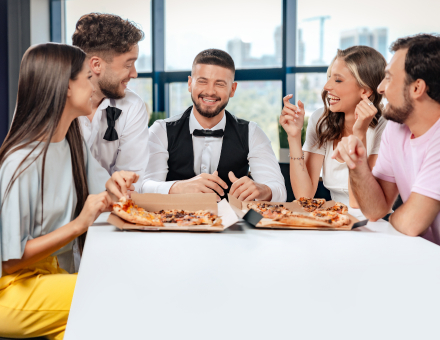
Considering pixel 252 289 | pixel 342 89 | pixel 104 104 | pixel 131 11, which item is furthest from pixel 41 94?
pixel 131 11

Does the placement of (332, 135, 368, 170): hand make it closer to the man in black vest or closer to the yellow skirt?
the man in black vest

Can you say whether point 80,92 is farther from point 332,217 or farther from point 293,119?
point 293,119

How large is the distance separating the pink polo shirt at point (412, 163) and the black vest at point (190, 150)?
0.90m

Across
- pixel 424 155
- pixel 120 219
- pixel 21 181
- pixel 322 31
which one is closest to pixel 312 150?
pixel 424 155

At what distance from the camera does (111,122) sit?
2.23 m

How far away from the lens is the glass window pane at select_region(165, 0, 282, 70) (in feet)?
16.0

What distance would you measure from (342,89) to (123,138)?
1.28m

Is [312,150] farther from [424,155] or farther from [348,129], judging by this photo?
[424,155]

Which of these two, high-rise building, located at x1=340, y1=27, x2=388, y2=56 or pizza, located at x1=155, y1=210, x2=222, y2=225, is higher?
high-rise building, located at x1=340, y1=27, x2=388, y2=56

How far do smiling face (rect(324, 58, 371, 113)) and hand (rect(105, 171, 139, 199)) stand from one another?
1.40 meters

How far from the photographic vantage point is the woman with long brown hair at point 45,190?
1.21 m

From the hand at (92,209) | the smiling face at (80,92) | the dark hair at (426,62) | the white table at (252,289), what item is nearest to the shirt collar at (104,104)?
the smiling face at (80,92)

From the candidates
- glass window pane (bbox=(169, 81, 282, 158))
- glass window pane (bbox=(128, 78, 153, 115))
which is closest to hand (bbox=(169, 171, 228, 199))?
glass window pane (bbox=(169, 81, 282, 158))

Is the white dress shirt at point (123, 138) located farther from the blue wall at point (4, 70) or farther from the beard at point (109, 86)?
the blue wall at point (4, 70)
